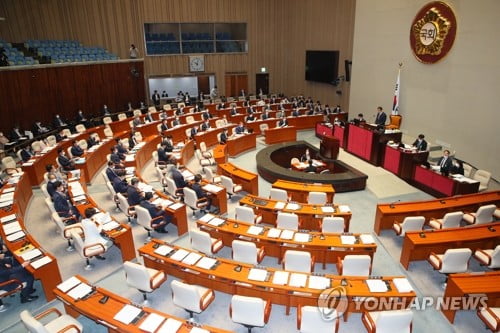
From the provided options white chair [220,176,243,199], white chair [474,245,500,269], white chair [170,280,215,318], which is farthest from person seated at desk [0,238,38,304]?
white chair [474,245,500,269]

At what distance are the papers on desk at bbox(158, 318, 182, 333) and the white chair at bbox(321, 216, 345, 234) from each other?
14.7ft

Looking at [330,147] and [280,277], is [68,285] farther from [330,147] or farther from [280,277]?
[330,147]

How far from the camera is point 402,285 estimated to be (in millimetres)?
6133

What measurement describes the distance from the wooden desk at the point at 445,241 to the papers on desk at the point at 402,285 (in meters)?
1.76

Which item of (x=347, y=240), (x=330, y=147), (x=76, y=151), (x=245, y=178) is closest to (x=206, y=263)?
(x=347, y=240)

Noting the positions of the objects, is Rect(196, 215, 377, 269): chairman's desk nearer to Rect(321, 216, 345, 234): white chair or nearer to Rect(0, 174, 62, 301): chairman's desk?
Rect(321, 216, 345, 234): white chair

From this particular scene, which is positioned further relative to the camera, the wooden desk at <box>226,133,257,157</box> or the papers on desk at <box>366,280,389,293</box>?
the wooden desk at <box>226,133,257,157</box>

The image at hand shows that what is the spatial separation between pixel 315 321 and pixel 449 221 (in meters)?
5.26

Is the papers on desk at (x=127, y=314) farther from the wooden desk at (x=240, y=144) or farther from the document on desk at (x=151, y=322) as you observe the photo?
the wooden desk at (x=240, y=144)

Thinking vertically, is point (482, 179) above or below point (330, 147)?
below

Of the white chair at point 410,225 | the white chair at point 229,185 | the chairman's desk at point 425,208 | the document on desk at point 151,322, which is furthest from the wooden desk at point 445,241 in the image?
the document on desk at point 151,322

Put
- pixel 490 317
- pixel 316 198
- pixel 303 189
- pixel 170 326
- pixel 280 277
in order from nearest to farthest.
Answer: pixel 170 326, pixel 490 317, pixel 280 277, pixel 316 198, pixel 303 189

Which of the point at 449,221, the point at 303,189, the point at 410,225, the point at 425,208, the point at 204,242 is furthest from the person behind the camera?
the point at 303,189

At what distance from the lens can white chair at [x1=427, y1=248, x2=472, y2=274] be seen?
699cm
